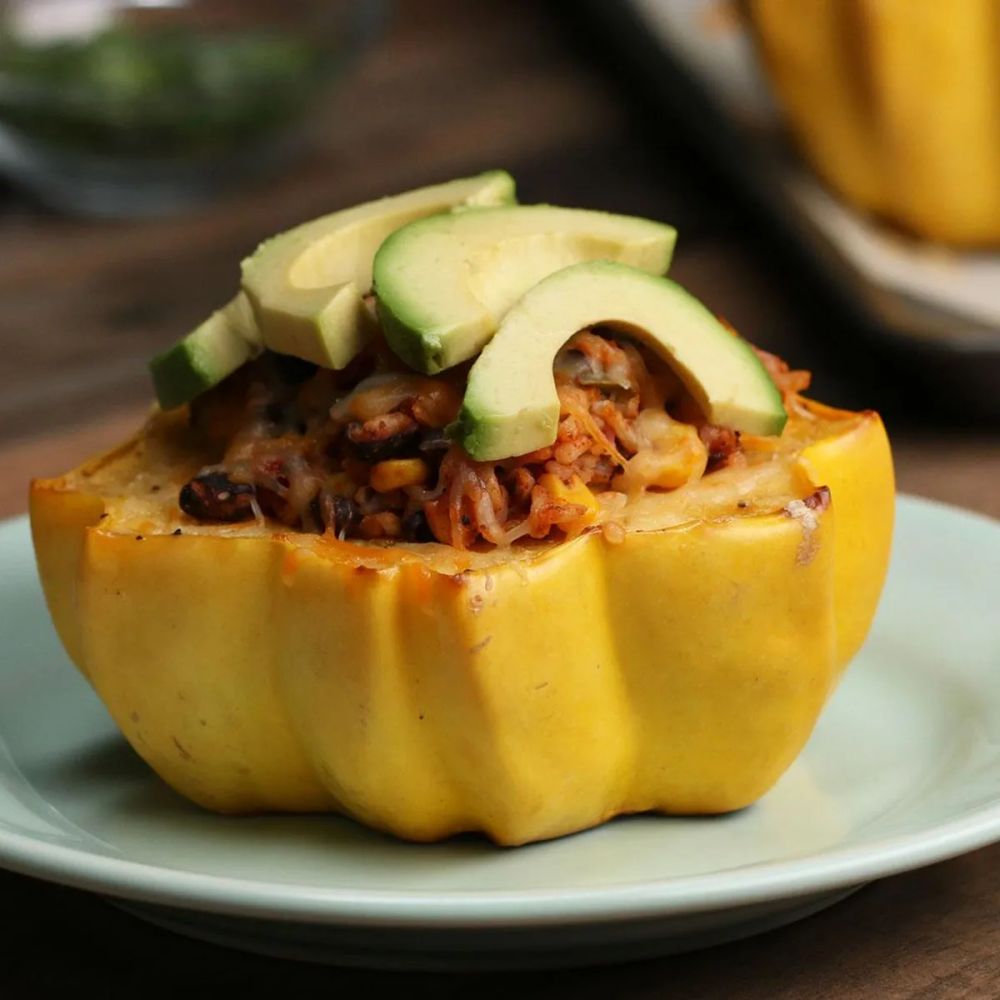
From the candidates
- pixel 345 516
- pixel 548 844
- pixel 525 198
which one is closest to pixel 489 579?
pixel 345 516

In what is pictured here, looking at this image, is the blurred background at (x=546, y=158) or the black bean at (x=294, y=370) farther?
the blurred background at (x=546, y=158)

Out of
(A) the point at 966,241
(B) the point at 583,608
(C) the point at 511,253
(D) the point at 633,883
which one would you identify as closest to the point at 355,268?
(C) the point at 511,253

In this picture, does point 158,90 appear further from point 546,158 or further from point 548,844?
point 548,844

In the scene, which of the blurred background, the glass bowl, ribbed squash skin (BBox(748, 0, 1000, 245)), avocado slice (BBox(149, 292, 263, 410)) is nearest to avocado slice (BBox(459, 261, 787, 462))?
avocado slice (BBox(149, 292, 263, 410))

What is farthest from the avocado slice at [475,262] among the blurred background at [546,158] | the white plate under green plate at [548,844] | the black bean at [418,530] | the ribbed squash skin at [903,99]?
the ribbed squash skin at [903,99]

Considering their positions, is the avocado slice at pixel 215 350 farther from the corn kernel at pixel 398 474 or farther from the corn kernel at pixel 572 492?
the corn kernel at pixel 572 492

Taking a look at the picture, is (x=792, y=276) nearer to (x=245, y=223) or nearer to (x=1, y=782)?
(x=245, y=223)

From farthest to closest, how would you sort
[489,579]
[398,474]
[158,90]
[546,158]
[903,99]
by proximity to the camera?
[546,158] → [158,90] → [903,99] → [398,474] → [489,579]
